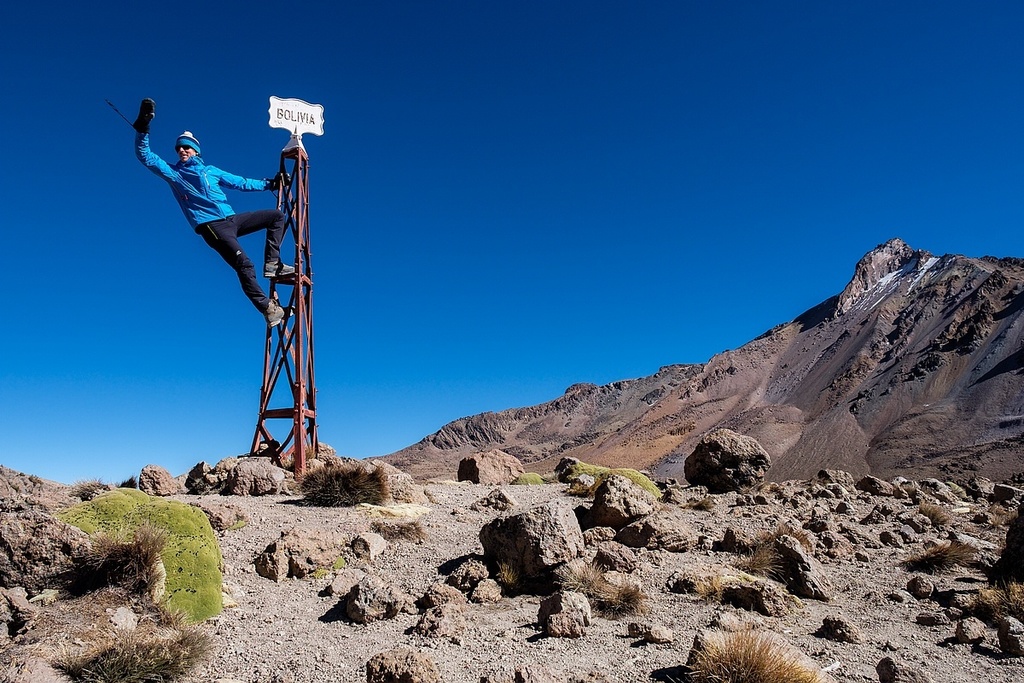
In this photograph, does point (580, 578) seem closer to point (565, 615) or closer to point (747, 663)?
point (565, 615)

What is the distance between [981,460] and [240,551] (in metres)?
54.6

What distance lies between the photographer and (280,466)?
11234 millimetres

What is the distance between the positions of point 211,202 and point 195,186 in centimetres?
27

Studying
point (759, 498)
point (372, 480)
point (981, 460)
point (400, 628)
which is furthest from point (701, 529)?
point (981, 460)

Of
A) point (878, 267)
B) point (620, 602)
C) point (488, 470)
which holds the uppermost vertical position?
point (878, 267)

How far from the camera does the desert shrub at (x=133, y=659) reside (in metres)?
4.30

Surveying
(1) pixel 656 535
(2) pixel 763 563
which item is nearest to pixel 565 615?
(2) pixel 763 563

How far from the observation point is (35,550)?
5.52 metres

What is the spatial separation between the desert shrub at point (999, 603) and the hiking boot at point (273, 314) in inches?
377

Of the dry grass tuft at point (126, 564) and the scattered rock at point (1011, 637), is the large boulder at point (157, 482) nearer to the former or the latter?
the dry grass tuft at point (126, 564)

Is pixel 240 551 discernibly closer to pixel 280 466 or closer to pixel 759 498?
pixel 280 466

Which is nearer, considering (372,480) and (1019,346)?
(372,480)

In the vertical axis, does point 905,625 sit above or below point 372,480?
below

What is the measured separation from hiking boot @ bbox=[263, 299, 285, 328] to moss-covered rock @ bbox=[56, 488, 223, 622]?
3646mm
